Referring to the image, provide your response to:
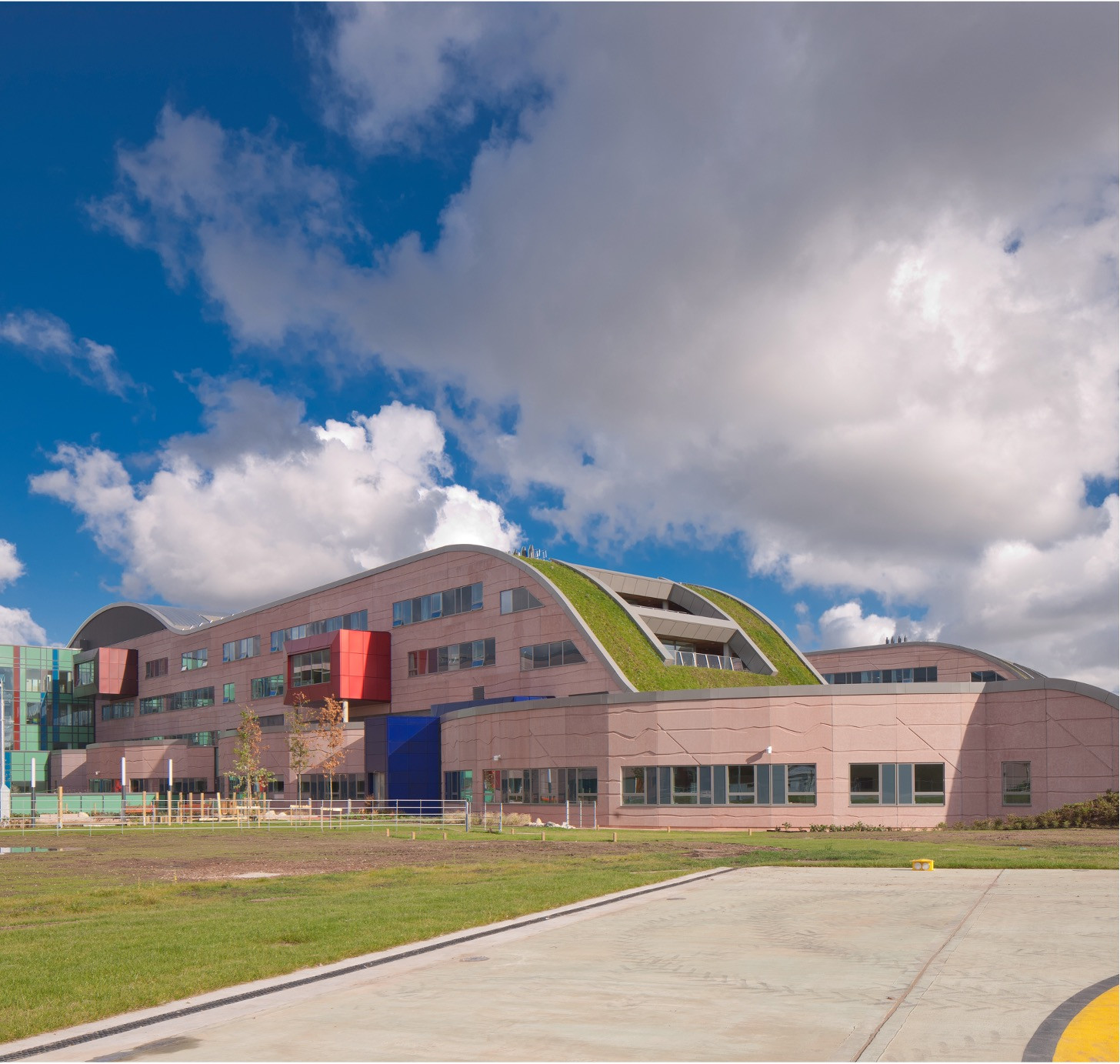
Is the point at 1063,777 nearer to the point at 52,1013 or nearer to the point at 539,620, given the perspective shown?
the point at 539,620

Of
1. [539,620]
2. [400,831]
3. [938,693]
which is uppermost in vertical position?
[539,620]

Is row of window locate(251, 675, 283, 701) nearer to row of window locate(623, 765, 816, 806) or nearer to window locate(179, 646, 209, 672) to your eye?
window locate(179, 646, 209, 672)

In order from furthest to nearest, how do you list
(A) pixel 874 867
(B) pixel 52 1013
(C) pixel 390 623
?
(C) pixel 390 623 < (A) pixel 874 867 < (B) pixel 52 1013

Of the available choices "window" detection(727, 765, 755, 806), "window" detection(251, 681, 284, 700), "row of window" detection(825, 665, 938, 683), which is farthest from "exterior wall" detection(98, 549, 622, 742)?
"row of window" detection(825, 665, 938, 683)

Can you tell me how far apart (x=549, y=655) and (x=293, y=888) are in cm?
4215

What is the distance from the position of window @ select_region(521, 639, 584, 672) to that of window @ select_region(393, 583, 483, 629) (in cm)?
614

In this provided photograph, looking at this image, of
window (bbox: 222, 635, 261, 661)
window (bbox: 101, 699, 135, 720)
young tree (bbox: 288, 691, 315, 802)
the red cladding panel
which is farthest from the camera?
window (bbox: 101, 699, 135, 720)

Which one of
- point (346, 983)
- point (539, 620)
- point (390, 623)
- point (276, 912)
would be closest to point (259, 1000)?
point (346, 983)

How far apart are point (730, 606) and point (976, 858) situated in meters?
→ 52.8

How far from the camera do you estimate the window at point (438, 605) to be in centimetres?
7136

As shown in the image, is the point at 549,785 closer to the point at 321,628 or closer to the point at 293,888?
the point at 293,888

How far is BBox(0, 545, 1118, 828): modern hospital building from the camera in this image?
45.5 metres

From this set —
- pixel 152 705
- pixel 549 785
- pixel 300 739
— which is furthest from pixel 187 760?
pixel 549 785

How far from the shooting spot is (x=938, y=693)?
45.8m
